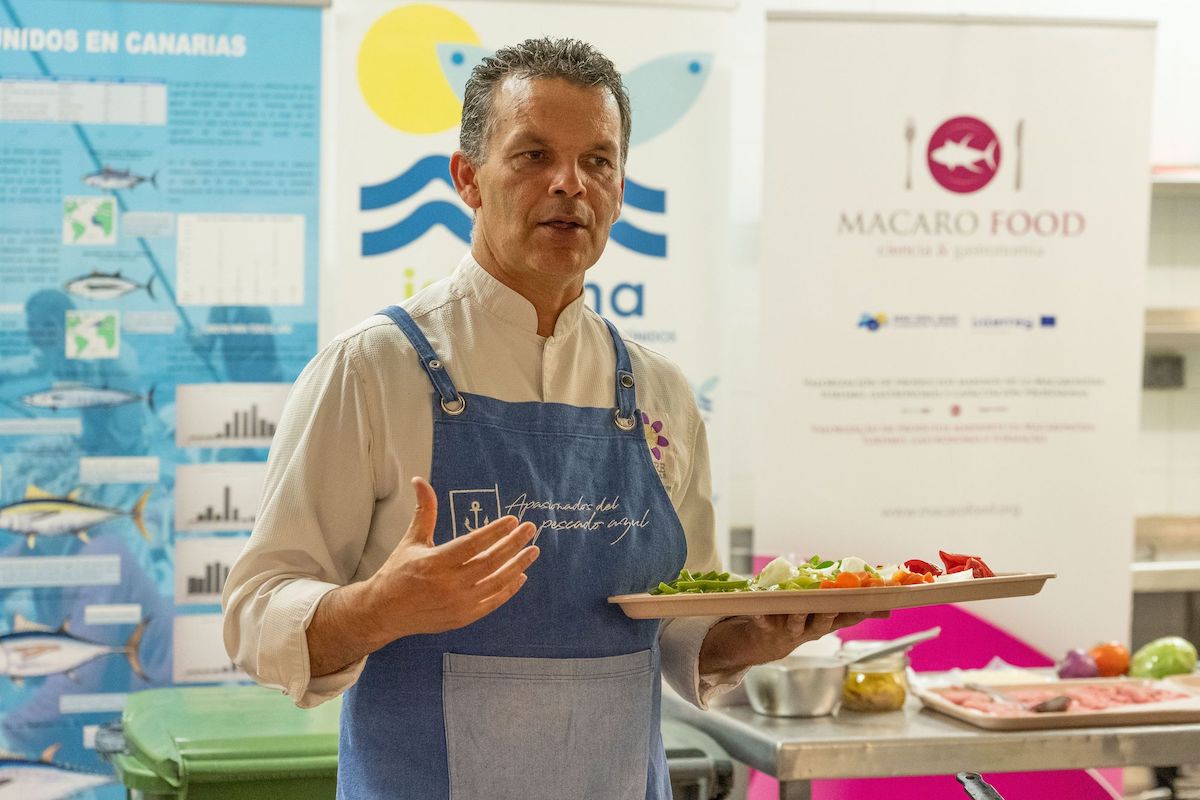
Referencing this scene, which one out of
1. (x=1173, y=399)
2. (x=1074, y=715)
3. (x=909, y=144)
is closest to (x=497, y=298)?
(x=1074, y=715)

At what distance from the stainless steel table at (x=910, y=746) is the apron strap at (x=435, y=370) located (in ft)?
4.21

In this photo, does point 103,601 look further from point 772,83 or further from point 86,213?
point 772,83

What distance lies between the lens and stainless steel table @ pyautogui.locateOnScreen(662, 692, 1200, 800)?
105 inches

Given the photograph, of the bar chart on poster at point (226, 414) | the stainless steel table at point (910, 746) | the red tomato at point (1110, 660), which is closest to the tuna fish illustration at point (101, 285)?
the bar chart on poster at point (226, 414)

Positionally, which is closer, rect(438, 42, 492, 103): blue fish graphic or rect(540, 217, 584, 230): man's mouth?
rect(540, 217, 584, 230): man's mouth

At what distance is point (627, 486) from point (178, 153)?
211 centimetres

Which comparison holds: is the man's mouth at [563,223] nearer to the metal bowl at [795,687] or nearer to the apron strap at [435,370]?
the apron strap at [435,370]

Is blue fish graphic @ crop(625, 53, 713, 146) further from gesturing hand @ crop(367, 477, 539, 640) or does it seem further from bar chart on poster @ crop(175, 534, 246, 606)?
gesturing hand @ crop(367, 477, 539, 640)

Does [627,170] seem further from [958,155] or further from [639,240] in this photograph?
[958,155]

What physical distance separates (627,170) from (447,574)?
248 cm

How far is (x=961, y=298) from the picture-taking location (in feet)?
12.2

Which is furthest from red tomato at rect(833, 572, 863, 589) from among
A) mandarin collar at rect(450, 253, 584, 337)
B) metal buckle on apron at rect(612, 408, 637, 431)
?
mandarin collar at rect(450, 253, 584, 337)

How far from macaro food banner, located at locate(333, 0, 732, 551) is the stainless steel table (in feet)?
2.91

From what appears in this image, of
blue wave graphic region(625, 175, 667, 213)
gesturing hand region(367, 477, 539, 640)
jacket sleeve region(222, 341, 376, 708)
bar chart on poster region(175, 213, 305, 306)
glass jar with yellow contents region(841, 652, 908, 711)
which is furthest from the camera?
blue wave graphic region(625, 175, 667, 213)
